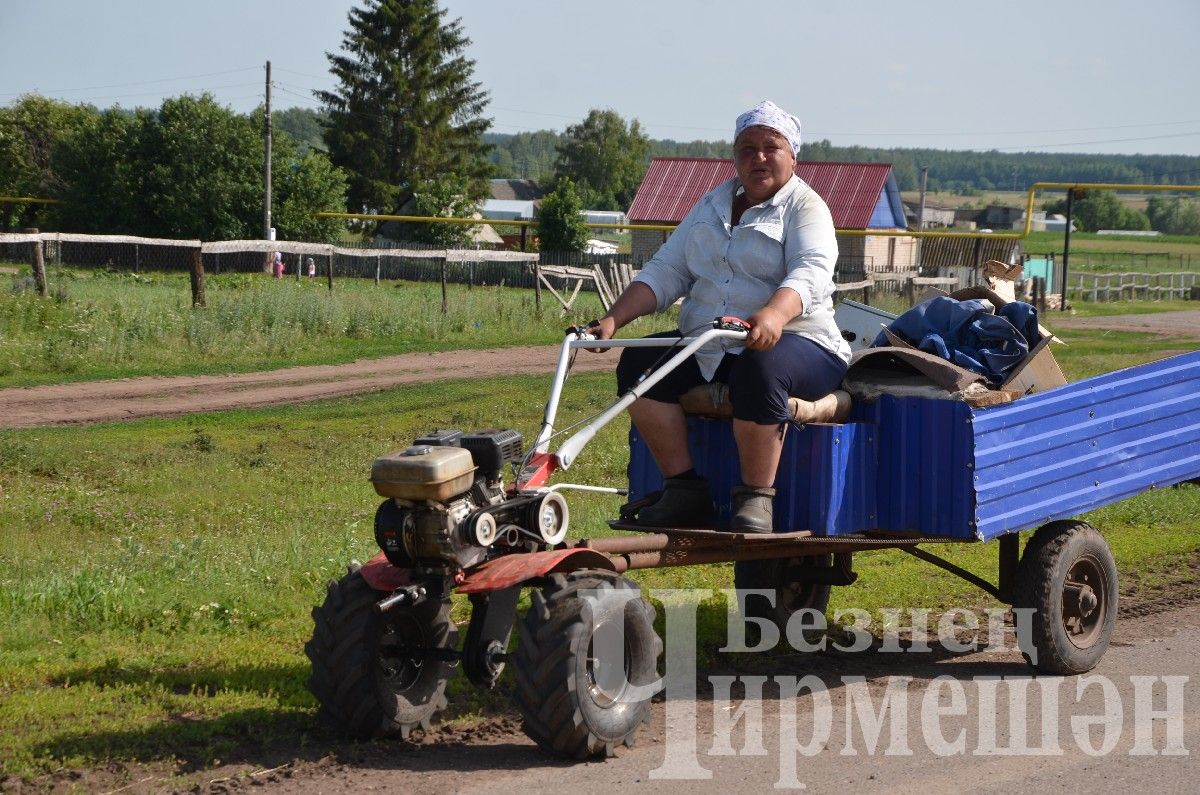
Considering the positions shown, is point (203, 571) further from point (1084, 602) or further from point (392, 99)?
point (392, 99)

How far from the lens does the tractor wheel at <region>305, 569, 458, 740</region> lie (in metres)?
5.32

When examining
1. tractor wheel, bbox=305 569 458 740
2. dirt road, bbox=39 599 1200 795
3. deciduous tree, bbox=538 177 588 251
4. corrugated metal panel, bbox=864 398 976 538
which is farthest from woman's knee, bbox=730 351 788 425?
deciduous tree, bbox=538 177 588 251

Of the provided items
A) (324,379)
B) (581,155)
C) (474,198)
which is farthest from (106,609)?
(581,155)

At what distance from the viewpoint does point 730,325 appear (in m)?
5.91

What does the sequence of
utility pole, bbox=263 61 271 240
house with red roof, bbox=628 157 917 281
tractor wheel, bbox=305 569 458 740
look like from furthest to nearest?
house with red roof, bbox=628 157 917 281, utility pole, bbox=263 61 271 240, tractor wheel, bbox=305 569 458 740

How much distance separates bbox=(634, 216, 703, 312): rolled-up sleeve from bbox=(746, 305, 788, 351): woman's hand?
2.60ft

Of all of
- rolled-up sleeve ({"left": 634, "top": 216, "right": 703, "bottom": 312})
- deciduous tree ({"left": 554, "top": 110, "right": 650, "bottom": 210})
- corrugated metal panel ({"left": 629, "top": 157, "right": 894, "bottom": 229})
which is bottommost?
rolled-up sleeve ({"left": 634, "top": 216, "right": 703, "bottom": 312})

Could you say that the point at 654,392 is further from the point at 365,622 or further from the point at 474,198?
the point at 474,198

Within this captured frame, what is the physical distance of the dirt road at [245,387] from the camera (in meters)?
Answer: 17.0

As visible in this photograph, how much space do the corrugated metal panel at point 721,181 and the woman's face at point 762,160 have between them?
167 feet

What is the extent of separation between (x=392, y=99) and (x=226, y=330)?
5778 cm

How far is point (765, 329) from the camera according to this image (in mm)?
5957

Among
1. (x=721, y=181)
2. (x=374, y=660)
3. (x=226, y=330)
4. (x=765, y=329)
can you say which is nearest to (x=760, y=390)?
(x=765, y=329)

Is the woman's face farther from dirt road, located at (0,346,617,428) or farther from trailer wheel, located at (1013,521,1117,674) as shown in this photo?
dirt road, located at (0,346,617,428)
